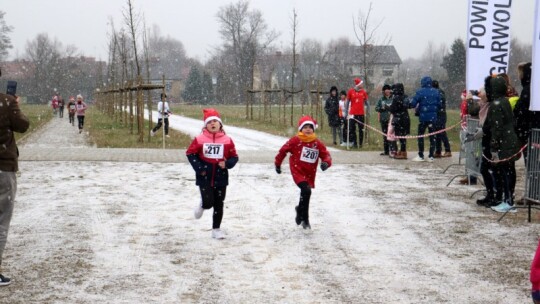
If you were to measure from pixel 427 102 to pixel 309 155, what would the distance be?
8.11m

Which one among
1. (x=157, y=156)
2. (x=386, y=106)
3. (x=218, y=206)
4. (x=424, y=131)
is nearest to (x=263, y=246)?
(x=218, y=206)

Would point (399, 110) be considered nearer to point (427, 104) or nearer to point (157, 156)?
point (427, 104)

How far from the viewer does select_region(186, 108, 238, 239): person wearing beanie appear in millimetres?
7545

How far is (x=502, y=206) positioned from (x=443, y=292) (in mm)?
4370

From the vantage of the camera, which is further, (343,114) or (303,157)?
(343,114)

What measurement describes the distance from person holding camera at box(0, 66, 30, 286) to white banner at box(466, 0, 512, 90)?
8.11 m

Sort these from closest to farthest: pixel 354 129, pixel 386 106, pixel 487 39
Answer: pixel 487 39, pixel 386 106, pixel 354 129

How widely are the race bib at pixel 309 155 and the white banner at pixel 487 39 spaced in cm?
446

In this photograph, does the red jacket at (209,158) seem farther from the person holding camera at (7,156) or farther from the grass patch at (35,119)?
the grass patch at (35,119)

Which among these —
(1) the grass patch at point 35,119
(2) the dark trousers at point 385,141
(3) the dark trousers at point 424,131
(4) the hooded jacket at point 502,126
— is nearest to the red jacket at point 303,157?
(4) the hooded jacket at point 502,126

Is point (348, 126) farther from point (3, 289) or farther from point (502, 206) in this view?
point (3, 289)

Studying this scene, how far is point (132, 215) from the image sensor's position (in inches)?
352

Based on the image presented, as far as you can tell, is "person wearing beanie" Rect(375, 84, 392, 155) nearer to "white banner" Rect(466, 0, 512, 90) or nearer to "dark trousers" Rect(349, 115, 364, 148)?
"dark trousers" Rect(349, 115, 364, 148)

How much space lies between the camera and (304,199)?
812cm
